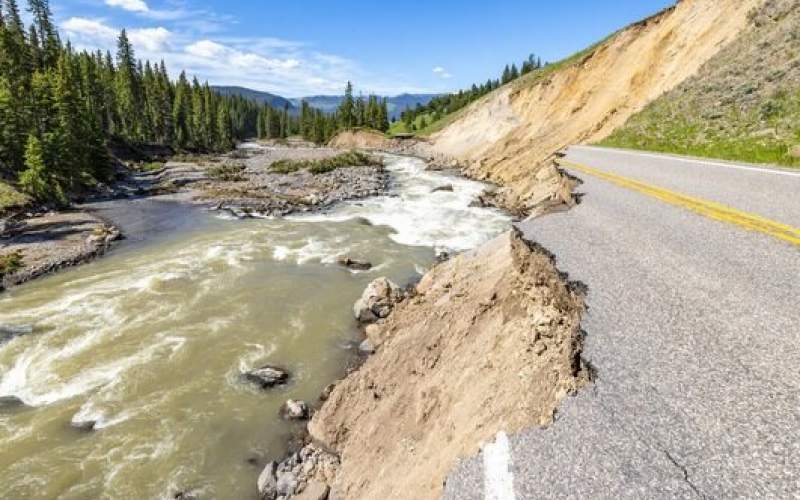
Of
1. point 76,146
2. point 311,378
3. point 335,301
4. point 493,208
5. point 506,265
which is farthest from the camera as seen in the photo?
point 76,146

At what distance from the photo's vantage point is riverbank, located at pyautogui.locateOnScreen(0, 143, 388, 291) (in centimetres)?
2428

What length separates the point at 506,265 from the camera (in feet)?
37.7

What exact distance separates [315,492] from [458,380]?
139 inches

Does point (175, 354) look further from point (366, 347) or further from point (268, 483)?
point (268, 483)

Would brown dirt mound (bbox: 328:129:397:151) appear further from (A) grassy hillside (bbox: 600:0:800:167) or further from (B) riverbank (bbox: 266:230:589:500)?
(B) riverbank (bbox: 266:230:589:500)

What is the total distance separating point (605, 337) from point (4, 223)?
3735 centimetres

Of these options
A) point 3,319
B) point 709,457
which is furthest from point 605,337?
point 3,319

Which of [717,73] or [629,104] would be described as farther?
[629,104]

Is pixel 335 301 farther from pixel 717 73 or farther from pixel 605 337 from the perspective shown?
pixel 717 73

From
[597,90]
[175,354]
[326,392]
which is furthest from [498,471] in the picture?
[597,90]

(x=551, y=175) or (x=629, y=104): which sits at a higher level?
(x=629, y=104)

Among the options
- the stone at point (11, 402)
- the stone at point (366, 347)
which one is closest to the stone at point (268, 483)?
the stone at point (366, 347)

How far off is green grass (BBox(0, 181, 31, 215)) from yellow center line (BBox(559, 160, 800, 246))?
130ft

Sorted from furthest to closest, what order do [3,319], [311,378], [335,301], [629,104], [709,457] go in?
[629,104]
[335,301]
[3,319]
[311,378]
[709,457]
